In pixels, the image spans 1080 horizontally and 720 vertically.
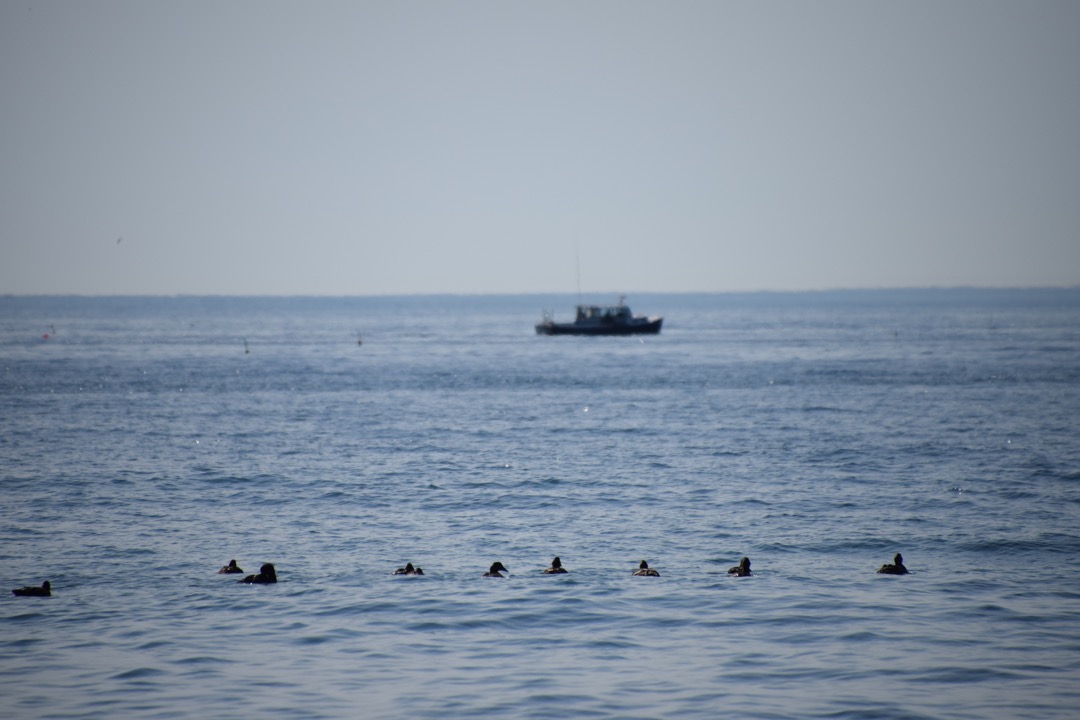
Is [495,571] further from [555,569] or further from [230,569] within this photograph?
[230,569]

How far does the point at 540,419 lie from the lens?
61.9m

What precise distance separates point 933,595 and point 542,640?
9.19 m

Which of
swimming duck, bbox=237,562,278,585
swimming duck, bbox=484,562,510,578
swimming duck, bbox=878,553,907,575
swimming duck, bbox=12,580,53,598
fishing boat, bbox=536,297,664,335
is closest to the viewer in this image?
swimming duck, bbox=12,580,53,598

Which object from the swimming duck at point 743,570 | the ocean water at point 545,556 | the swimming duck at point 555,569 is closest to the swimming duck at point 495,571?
the ocean water at point 545,556

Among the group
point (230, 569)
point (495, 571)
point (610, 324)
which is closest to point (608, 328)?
point (610, 324)

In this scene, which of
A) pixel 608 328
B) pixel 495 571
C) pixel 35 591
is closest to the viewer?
pixel 35 591

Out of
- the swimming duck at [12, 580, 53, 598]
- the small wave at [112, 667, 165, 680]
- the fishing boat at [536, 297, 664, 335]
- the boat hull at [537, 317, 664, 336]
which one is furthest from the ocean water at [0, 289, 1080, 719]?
the fishing boat at [536, 297, 664, 335]

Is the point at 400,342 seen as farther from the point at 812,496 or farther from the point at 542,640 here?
the point at 542,640

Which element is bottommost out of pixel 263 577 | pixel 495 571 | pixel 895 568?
pixel 895 568

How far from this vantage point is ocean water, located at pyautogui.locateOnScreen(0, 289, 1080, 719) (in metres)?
19.4

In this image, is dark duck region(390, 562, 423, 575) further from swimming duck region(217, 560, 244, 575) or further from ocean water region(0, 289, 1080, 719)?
swimming duck region(217, 560, 244, 575)

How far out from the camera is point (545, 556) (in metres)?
28.7

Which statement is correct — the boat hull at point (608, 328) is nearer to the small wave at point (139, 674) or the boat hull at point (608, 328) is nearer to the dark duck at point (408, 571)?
the dark duck at point (408, 571)

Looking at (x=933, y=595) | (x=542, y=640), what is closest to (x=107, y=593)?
(x=542, y=640)
